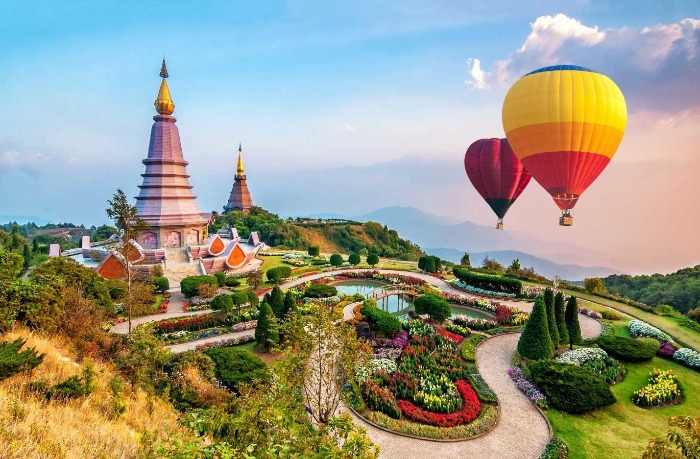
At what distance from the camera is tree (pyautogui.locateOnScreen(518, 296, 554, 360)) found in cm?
1727

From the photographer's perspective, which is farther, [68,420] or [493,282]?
[493,282]

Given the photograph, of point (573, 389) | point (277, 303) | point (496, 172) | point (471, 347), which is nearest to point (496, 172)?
point (496, 172)

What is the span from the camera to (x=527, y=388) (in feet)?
49.6

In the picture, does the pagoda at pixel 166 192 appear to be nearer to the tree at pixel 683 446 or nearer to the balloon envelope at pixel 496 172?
the balloon envelope at pixel 496 172

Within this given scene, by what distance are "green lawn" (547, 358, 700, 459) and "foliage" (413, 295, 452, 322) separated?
29.6 ft

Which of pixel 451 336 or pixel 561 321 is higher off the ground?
pixel 561 321

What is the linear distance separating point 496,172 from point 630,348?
17.9 meters

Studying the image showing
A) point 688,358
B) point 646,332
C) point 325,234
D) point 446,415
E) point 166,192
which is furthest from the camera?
point 325,234

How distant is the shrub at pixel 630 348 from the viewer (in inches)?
688

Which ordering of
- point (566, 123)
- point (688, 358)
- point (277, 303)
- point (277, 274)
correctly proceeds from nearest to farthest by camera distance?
point (688, 358), point (277, 303), point (566, 123), point (277, 274)

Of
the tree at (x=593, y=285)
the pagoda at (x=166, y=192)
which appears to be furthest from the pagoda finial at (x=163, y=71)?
the tree at (x=593, y=285)

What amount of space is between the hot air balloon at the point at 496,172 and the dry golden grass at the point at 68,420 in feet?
97.0

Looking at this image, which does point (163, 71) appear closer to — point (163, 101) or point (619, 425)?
point (163, 101)

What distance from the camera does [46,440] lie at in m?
6.29
